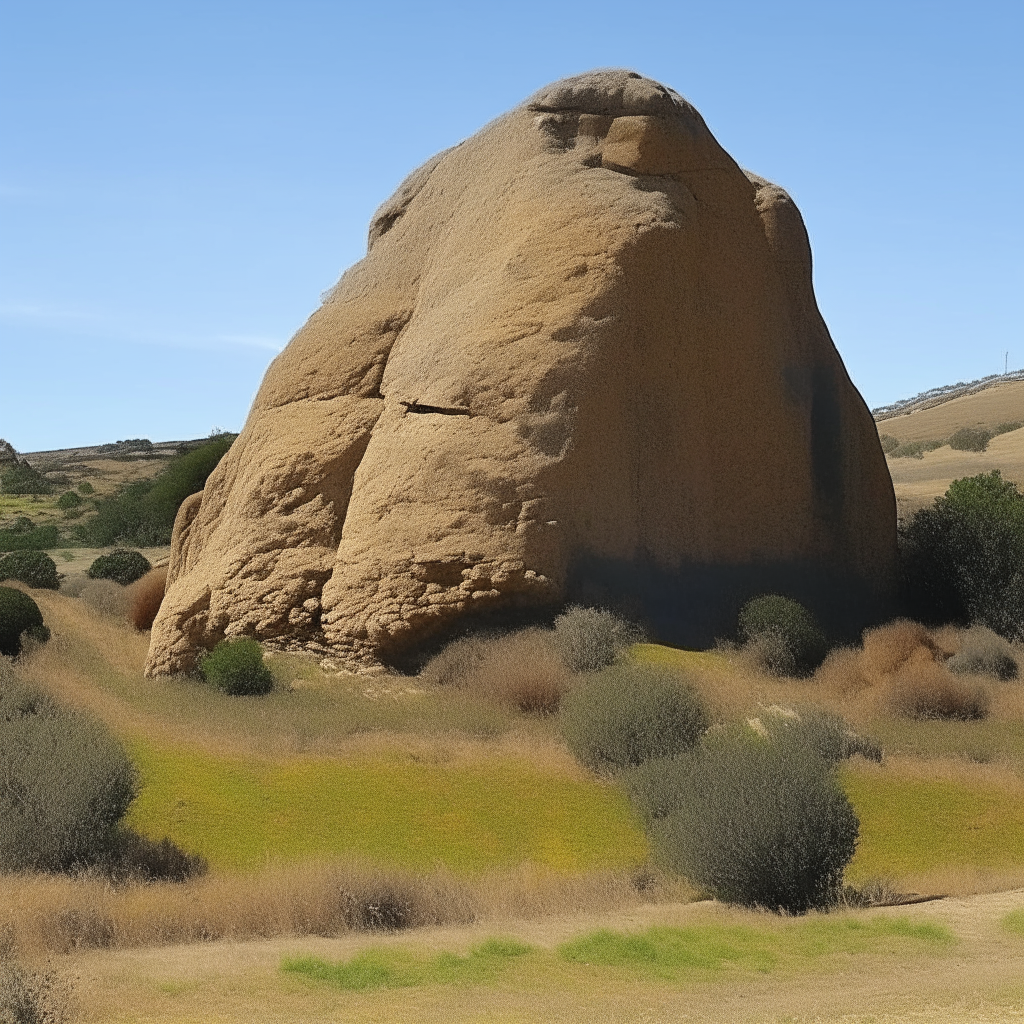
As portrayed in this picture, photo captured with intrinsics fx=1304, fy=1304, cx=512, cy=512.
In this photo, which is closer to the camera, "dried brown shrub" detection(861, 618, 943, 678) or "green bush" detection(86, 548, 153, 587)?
"dried brown shrub" detection(861, 618, 943, 678)

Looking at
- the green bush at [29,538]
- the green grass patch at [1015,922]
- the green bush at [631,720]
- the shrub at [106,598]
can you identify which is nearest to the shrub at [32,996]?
the green grass patch at [1015,922]

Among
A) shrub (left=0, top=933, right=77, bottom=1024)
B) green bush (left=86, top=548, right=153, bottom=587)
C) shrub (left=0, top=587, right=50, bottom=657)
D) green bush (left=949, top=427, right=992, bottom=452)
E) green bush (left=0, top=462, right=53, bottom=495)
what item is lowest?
shrub (left=0, top=933, right=77, bottom=1024)

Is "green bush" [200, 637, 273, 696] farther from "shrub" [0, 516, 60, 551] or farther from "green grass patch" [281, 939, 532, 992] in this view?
"shrub" [0, 516, 60, 551]

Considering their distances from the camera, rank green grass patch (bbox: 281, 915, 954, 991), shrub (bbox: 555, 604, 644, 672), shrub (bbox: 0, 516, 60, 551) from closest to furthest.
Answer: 1. green grass patch (bbox: 281, 915, 954, 991)
2. shrub (bbox: 555, 604, 644, 672)
3. shrub (bbox: 0, 516, 60, 551)

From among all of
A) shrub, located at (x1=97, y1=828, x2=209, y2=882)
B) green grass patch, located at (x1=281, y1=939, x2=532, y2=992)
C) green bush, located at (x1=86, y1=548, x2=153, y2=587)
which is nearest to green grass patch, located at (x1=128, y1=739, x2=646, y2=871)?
shrub, located at (x1=97, y1=828, x2=209, y2=882)

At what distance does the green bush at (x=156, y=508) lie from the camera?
29.9 m

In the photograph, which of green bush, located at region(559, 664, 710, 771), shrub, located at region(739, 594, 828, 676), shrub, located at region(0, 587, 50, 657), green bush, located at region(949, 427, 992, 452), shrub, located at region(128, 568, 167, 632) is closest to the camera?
green bush, located at region(559, 664, 710, 771)

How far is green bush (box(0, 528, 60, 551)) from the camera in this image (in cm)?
3024

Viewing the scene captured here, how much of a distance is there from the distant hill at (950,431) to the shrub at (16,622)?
13322 millimetres

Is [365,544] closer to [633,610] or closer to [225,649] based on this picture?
[225,649]

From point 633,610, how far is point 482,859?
4.68 metres

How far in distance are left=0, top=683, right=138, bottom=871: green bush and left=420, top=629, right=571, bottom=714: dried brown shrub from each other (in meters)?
3.60

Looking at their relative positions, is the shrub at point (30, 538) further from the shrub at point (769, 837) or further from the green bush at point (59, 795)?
the shrub at point (769, 837)

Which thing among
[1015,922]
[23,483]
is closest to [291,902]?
[1015,922]
